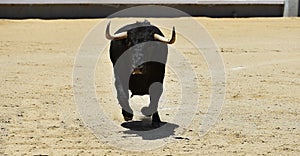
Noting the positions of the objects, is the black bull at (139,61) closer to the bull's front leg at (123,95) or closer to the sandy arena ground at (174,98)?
the bull's front leg at (123,95)

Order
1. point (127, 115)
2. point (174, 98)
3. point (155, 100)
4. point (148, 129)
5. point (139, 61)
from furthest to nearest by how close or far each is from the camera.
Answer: point (174, 98) → point (127, 115) → point (155, 100) → point (148, 129) → point (139, 61)

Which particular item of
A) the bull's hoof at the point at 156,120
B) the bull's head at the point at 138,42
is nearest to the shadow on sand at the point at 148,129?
the bull's hoof at the point at 156,120

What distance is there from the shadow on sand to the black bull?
67mm

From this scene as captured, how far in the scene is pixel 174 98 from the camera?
836 centimetres

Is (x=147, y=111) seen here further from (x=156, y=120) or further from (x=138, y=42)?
(x=138, y=42)

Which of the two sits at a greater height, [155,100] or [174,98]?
[155,100]

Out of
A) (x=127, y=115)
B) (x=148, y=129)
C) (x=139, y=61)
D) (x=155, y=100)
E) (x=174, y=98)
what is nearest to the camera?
(x=139, y=61)

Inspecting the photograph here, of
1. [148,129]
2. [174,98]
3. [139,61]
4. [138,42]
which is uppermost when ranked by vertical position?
[138,42]

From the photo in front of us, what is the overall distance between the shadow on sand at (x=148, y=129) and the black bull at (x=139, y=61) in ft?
0.22

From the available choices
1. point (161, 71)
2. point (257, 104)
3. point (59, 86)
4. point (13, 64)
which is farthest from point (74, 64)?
point (161, 71)

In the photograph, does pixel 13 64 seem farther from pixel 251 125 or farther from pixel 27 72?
pixel 251 125

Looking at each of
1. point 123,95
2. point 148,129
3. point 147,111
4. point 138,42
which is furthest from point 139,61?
point 147,111

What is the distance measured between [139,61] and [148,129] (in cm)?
72

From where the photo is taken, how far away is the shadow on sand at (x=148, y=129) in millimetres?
6410
